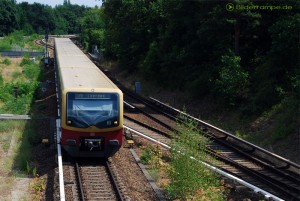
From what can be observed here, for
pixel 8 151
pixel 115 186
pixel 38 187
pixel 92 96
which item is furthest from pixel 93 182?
pixel 8 151

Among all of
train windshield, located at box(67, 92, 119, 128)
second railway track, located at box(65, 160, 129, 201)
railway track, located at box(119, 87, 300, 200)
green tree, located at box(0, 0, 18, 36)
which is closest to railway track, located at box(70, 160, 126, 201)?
second railway track, located at box(65, 160, 129, 201)

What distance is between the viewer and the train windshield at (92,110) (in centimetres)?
1532

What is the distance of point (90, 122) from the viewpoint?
15.4 m

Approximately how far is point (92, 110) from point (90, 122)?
1.26 ft

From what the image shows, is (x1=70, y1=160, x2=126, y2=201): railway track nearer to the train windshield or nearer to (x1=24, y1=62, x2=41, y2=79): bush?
the train windshield

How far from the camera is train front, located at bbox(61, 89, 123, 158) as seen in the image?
15328 millimetres

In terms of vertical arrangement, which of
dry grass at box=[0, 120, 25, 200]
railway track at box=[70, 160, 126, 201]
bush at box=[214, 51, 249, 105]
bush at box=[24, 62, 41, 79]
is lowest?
bush at box=[24, 62, 41, 79]

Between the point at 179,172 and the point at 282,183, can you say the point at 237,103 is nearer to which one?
the point at 282,183

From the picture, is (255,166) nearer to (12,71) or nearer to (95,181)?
(95,181)

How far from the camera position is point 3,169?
1597 centimetres

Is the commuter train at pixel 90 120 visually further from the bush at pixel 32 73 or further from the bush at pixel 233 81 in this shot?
the bush at pixel 32 73

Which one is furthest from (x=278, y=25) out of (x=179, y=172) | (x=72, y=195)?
(x=72, y=195)

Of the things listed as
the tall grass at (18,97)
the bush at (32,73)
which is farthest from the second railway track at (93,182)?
the bush at (32,73)

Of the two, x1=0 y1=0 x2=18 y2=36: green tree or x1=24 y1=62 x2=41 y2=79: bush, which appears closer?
x1=24 y1=62 x2=41 y2=79: bush
